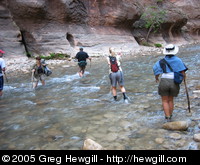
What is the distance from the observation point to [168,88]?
4668 millimetres

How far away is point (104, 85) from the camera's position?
9.55 metres

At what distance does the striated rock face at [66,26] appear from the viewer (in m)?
21.3

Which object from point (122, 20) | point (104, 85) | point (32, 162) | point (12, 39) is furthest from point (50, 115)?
point (122, 20)

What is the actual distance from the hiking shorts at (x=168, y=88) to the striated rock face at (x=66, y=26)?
1829cm

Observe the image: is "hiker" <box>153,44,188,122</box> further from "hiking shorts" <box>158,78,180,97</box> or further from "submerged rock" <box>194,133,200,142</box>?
"submerged rock" <box>194,133,200,142</box>

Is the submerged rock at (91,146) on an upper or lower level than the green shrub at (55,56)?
upper

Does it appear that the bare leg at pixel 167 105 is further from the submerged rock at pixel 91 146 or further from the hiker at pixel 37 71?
the hiker at pixel 37 71

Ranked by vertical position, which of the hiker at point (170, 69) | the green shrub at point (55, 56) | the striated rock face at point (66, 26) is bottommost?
the green shrub at point (55, 56)

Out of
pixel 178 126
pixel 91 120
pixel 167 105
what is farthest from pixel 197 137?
pixel 91 120

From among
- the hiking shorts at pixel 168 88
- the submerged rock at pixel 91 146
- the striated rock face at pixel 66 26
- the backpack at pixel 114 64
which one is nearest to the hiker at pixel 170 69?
the hiking shorts at pixel 168 88

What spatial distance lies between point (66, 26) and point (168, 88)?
2346 cm

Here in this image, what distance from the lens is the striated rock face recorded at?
21.3m

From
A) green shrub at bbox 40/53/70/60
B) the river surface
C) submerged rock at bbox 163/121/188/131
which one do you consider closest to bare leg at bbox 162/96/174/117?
the river surface

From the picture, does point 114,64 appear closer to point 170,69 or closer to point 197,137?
point 170,69
